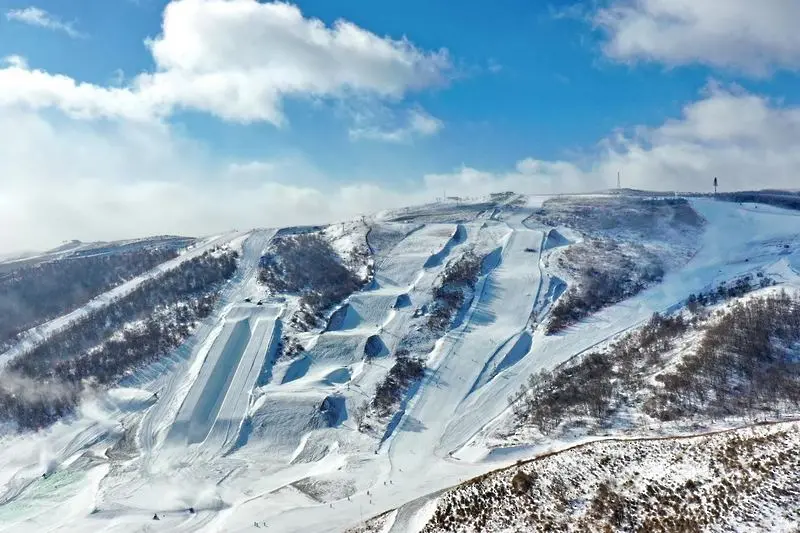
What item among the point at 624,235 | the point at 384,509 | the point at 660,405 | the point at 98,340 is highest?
the point at 624,235

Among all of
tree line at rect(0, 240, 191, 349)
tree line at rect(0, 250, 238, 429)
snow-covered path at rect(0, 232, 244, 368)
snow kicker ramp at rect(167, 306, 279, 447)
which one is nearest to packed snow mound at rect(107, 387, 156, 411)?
tree line at rect(0, 250, 238, 429)

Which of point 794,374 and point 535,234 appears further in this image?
point 535,234

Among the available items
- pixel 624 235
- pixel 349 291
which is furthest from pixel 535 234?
pixel 349 291

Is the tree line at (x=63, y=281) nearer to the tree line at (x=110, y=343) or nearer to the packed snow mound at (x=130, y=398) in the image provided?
the tree line at (x=110, y=343)

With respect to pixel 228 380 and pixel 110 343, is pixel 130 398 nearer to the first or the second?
pixel 228 380

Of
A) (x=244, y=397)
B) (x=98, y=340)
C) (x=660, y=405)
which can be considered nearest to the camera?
(x=660, y=405)

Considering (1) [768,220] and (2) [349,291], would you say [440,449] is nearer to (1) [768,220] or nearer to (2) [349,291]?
(2) [349,291]
